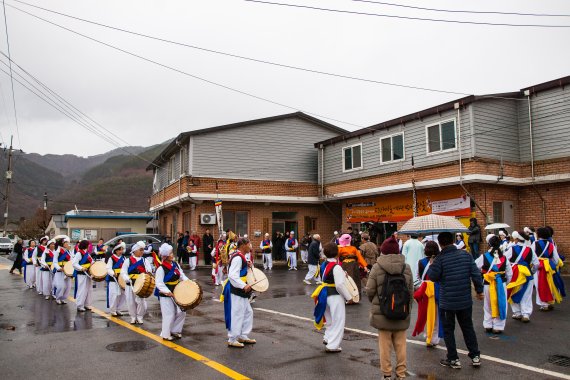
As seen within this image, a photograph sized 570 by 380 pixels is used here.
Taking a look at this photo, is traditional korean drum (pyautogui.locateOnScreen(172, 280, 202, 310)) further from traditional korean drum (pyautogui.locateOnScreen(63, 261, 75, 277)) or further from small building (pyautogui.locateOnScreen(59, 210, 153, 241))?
small building (pyautogui.locateOnScreen(59, 210, 153, 241))

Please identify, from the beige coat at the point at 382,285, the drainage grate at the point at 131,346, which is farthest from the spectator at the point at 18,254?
the beige coat at the point at 382,285

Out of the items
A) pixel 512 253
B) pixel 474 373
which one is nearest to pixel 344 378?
pixel 474 373

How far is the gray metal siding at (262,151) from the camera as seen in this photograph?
26484mm

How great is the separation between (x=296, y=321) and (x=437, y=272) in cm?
405

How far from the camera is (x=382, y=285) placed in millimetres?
5664

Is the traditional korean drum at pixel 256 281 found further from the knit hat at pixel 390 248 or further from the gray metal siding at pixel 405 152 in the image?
the gray metal siding at pixel 405 152

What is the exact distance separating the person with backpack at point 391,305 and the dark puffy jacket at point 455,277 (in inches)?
30.6

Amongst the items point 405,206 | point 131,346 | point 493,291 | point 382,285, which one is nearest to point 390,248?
point 382,285

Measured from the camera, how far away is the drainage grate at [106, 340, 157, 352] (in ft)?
24.0

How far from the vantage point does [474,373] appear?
5.99 meters

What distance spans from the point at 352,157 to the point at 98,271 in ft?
54.7

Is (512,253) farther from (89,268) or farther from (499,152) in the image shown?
(499,152)

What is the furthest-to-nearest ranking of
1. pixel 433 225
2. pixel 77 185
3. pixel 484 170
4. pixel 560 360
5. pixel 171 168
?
pixel 77 185
pixel 171 168
pixel 484 170
pixel 433 225
pixel 560 360

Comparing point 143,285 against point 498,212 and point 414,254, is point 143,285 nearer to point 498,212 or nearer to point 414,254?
point 414,254
